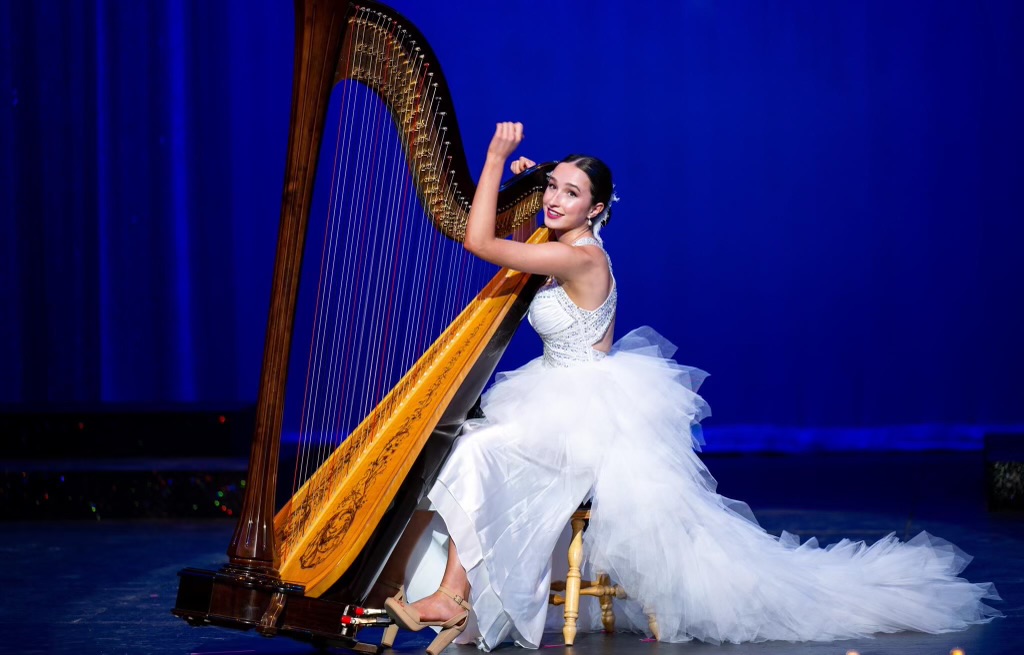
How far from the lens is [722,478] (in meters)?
5.88

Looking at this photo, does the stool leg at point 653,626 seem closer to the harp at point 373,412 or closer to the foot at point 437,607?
the foot at point 437,607

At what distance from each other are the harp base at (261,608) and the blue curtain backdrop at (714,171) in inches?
172

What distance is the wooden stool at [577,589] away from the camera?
2818mm

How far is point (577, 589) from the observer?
2826mm

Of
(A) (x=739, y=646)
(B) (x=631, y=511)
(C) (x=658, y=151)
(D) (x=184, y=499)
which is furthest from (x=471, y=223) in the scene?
(C) (x=658, y=151)

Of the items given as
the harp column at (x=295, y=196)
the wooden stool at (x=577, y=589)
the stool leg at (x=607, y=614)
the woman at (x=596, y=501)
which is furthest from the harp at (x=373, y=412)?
the stool leg at (x=607, y=614)

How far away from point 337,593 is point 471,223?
0.84m

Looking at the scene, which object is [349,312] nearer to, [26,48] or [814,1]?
[26,48]

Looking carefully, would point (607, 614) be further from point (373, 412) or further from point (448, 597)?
point (373, 412)

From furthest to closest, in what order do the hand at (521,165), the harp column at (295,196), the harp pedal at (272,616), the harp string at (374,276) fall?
the harp string at (374,276) → the hand at (521,165) → the harp pedal at (272,616) → the harp column at (295,196)

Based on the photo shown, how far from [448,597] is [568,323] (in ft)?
2.23

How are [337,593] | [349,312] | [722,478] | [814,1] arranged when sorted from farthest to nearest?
[814,1] < [722,478] < [349,312] < [337,593]

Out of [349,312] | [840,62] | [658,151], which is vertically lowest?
[349,312]

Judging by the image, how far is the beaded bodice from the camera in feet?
9.71
